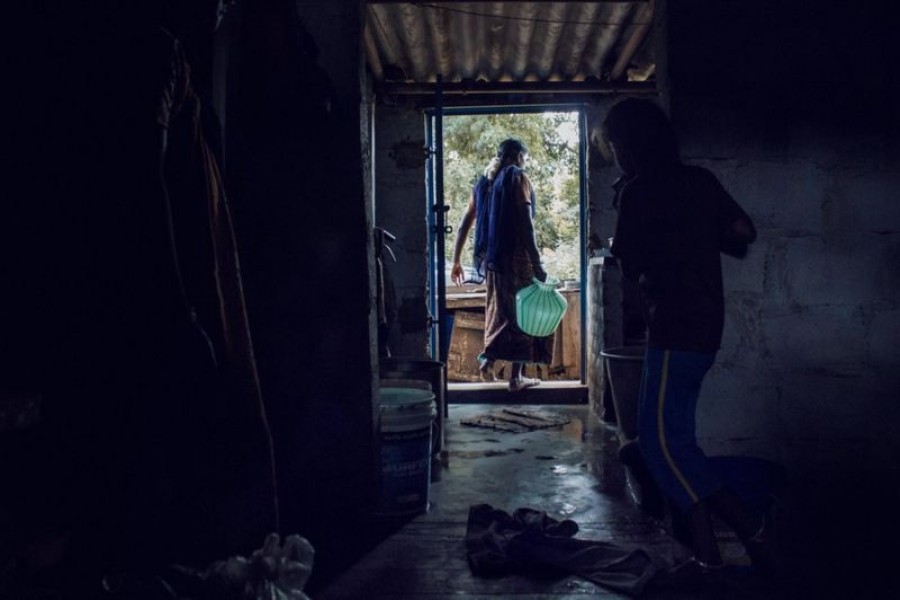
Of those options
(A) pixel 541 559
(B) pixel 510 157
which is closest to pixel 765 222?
(A) pixel 541 559

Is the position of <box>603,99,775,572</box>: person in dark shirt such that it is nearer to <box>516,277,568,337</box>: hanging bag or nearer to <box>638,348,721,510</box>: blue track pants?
<box>638,348,721,510</box>: blue track pants

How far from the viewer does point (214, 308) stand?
6.40ft

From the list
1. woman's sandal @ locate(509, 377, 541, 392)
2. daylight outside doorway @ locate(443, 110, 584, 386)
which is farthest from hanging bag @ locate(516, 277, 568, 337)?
daylight outside doorway @ locate(443, 110, 584, 386)

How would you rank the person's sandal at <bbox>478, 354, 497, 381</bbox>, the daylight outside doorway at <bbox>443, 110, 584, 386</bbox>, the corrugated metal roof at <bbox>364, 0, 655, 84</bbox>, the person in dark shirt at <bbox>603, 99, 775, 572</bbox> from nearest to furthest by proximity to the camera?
the person in dark shirt at <bbox>603, 99, 775, 572</bbox>, the corrugated metal roof at <bbox>364, 0, 655, 84</bbox>, the person's sandal at <bbox>478, 354, 497, 381</bbox>, the daylight outside doorway at <bbox>443, 110, 584, 386</bbox>

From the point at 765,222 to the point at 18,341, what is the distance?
2865 mm

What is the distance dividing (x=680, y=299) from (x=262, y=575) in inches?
67.4

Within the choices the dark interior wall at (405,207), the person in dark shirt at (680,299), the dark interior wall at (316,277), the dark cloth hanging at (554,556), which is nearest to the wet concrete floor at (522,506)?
the dark cloth hanging at (554,556)

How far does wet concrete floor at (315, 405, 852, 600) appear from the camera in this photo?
2662 mm

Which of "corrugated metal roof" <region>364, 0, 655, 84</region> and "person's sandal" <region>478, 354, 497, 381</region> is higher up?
"corrugated metal roof" <region>364, 0, 655, 84</region>

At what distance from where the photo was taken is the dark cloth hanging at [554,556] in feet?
8.95

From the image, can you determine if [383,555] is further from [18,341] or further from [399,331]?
[399,331]

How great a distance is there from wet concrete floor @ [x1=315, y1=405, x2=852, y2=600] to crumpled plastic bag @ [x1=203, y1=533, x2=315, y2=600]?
1.94ft

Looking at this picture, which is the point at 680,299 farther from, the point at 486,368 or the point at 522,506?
the point at 486,368

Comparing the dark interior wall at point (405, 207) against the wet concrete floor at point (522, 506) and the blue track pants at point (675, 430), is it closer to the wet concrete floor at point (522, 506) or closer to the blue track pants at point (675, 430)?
the wet concrete floor at point (522, 506)
